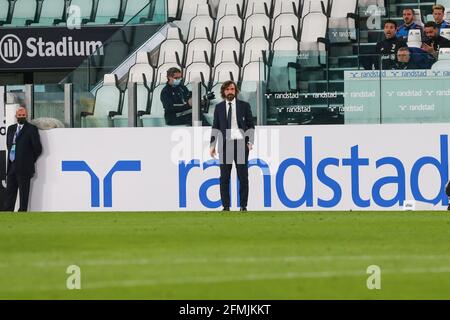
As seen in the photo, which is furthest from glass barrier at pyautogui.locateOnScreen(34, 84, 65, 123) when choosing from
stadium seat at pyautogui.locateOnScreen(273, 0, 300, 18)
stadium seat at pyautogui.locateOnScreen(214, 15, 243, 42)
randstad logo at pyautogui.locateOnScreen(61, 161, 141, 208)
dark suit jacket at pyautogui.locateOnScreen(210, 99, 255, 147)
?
stadium seat at pyautogui.locateOnScreen(273, 0, 300, 18)

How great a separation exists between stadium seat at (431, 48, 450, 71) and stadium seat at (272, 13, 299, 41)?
4826mm

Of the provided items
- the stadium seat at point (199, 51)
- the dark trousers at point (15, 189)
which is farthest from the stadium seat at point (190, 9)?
the dark trousers at point (15, 189)

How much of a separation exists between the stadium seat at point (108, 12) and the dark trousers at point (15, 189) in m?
8.00

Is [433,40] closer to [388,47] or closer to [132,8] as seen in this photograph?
[388,47]

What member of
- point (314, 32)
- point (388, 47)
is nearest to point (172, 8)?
point (314, 32)

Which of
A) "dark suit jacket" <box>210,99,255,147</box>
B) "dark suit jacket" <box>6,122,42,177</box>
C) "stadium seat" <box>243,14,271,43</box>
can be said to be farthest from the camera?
"stadium seat" <box>243,14,271,43</box>

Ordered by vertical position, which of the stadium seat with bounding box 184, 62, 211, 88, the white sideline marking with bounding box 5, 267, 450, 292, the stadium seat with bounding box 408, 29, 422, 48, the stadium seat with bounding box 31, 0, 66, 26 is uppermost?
the stadium seat with bounding box 31, 0, 66, 26

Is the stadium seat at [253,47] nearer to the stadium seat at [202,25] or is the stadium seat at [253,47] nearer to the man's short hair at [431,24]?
the stadium seat at [202,25]

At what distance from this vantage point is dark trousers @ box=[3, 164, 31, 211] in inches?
834

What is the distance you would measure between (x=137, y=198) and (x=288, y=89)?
2740mm

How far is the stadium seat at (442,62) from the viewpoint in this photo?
20.6 m

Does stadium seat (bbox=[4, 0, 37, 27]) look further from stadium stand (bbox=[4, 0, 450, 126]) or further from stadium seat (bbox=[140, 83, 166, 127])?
stadium seat (bbox=[140, 83, 166, 127])

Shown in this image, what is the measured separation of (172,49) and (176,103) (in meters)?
4.45
